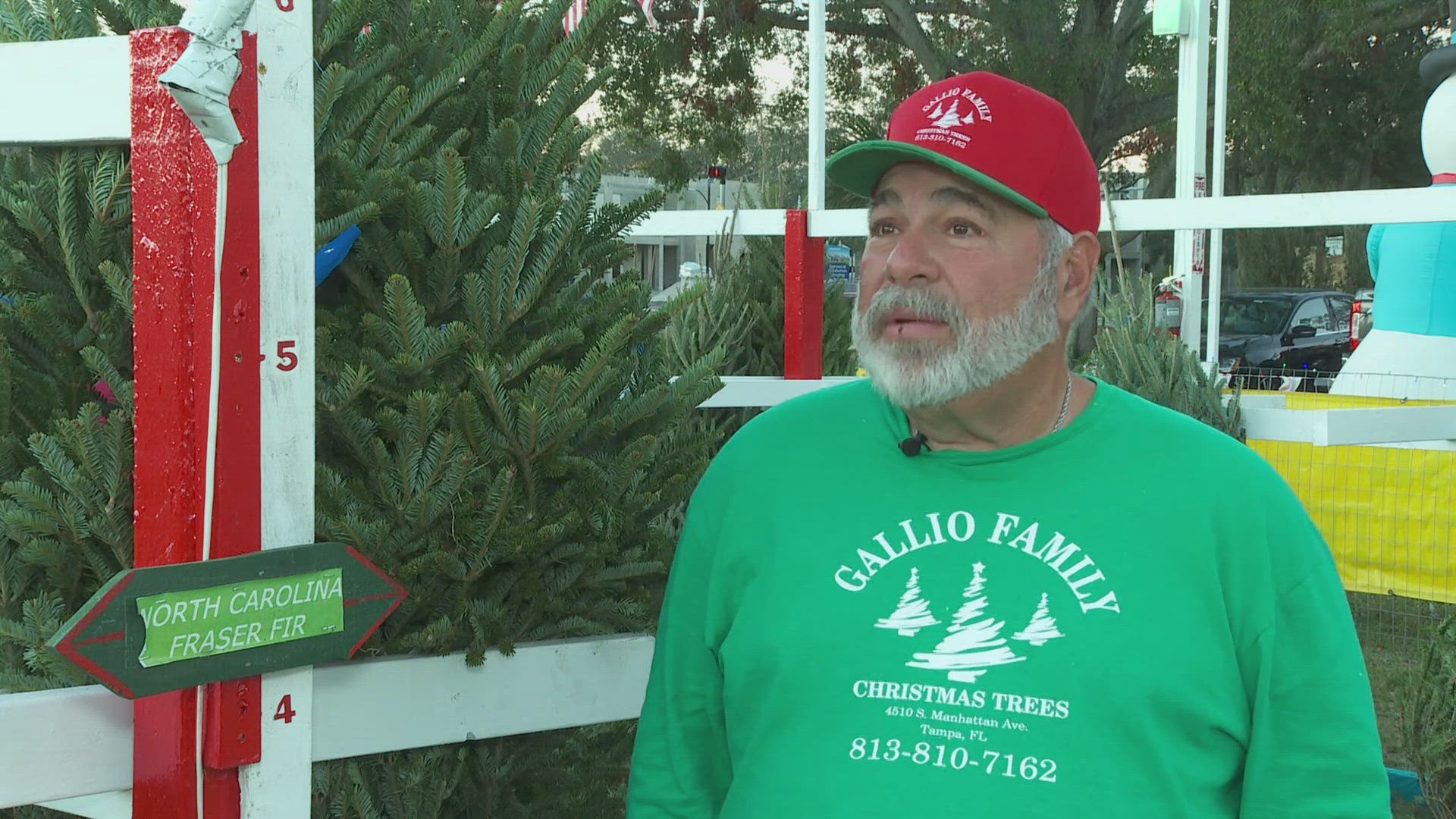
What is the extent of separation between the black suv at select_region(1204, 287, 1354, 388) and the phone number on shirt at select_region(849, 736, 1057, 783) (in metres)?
17.3

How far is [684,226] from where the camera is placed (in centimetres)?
540

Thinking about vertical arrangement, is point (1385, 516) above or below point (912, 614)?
below

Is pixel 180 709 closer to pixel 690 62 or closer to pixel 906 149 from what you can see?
pixel 906 149

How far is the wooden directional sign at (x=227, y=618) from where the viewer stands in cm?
154

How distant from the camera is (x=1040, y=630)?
1727 mm

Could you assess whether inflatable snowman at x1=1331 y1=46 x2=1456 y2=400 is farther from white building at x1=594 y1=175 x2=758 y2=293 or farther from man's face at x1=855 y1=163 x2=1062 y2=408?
man's face at x1=855 y1=163 x2=1062 y2=408

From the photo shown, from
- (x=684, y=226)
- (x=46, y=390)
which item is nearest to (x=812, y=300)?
(x=684, y=226)

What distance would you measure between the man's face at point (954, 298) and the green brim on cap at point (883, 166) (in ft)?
0.11

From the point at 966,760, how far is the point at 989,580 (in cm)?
23

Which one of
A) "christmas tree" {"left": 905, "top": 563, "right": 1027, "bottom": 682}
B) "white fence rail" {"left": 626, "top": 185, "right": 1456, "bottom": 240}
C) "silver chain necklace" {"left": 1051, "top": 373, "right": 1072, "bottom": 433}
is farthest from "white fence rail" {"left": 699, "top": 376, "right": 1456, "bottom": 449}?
"christmas tree" {"left": 905, "top": 563, "right": 1027, "bottom": 682}

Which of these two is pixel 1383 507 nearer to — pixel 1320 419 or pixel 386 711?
pixel 1320 419

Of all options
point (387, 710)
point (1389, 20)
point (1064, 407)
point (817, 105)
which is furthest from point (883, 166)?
point (1389, 20)

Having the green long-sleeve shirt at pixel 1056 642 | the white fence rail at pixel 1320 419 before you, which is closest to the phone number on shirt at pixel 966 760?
the green long-sleeve shirt at pixel 1056 642

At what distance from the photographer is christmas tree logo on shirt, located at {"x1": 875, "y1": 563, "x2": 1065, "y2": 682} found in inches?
67.9
